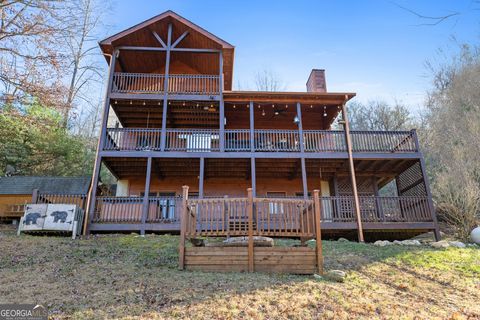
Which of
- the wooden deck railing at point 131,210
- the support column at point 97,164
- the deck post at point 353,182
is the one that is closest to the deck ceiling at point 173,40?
the support column at point 97,164

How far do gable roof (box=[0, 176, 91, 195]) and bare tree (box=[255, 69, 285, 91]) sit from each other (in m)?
20.6

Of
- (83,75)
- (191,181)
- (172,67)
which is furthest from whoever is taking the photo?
(83,75)

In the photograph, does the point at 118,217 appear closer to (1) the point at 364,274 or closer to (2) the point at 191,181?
(2) the point at 191,181

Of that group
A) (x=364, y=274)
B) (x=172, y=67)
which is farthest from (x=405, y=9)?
(x=172, y=67)

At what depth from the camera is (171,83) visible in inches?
616

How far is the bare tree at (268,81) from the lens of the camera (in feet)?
108

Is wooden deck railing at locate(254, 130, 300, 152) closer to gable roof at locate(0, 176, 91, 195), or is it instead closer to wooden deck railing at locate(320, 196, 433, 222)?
wooden deck railing at locate(320, 196, 433, 222)

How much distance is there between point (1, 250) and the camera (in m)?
8.94

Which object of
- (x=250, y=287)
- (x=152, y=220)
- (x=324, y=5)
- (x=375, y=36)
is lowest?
(x=250, y=287)

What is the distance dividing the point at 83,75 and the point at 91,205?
1724cm

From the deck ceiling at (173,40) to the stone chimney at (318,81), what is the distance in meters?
4.34

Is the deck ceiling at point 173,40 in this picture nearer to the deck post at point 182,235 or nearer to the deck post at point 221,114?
the deck post at point 221,114

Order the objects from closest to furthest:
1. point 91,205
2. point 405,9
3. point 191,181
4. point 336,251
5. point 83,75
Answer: point 405,9 → point 336,251 → point 91,205 → point 191,181 → point 83,75

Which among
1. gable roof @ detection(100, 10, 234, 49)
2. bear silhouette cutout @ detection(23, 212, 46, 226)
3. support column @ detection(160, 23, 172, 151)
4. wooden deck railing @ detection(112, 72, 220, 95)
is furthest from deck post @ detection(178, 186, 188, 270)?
gable roof @ detection(100, 10, 234, 49)
